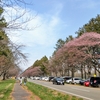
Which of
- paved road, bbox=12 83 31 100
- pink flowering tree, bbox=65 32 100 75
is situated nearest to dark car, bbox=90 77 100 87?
pink flowering tree, bbox=65 32 100 75

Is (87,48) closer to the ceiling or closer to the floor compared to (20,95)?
closer to the ceiling

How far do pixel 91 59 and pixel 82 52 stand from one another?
7.30 feet

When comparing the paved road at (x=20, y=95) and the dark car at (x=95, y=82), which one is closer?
the paved road at (x=20, y=95)

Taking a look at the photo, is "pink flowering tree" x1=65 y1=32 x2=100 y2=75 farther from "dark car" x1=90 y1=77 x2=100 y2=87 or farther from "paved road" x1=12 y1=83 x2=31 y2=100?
"paved road" x1=12 y1=83 x2=31 y2=100

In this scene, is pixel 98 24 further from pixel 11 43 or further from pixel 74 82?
pixel 11 43

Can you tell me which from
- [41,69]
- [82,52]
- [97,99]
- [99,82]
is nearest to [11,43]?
[97,99]

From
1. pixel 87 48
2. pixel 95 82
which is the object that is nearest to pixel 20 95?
pixel 95 82

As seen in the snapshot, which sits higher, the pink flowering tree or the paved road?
the pink flowering tree

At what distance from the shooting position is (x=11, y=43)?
884 cm

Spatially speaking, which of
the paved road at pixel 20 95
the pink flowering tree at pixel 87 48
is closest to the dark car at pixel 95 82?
the pink flowering tree at pixel 87 48

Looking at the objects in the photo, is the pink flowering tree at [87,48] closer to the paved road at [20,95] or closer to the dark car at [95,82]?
the dark car at [95,82]

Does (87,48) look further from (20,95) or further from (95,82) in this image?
(20,95)

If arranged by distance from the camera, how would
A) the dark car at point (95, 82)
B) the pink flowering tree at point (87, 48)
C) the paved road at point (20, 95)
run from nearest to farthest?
the paved road at point (20, 95) < the dark car at point (95, 82) < the pink flowering tree at point (87, 48)

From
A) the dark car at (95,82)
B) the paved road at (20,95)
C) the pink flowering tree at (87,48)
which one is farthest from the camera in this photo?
the pink flowering tree at (87,48)
